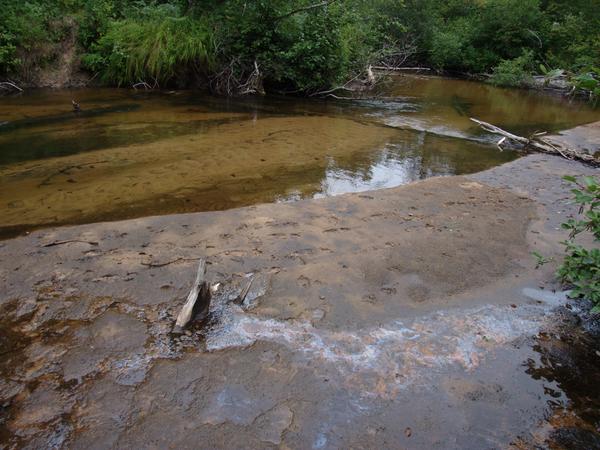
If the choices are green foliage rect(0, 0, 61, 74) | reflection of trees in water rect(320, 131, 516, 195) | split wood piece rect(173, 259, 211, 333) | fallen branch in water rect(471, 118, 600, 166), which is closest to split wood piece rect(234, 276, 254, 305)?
split wood piece rect(173, 259, 211, 333)

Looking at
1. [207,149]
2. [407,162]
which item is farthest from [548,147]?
[207,149]

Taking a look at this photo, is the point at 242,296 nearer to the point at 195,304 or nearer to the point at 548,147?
the point at 195,304

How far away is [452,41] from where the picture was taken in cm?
2025

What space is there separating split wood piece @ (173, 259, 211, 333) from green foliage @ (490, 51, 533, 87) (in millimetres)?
17765

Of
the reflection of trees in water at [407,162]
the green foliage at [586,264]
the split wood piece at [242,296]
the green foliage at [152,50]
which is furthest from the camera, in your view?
the green foliage at [152,50]

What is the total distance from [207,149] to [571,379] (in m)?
5.75

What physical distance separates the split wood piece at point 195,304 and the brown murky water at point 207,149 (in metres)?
2.02

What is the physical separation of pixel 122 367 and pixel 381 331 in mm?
1674

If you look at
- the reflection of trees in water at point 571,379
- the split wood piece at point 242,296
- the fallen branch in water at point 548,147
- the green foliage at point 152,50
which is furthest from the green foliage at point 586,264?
the green foliage at point 152,50

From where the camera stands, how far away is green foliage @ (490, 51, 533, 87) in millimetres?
17672

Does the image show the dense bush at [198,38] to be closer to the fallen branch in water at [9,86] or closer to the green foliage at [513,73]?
the fallen branch in water at [9,86]

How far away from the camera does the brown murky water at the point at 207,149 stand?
536 cm

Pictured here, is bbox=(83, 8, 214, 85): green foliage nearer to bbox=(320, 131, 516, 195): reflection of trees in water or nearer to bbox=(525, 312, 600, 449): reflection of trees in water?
bbox=(320, 131, 516, 195): reflection of trees in water

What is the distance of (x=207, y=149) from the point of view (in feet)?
23.8
